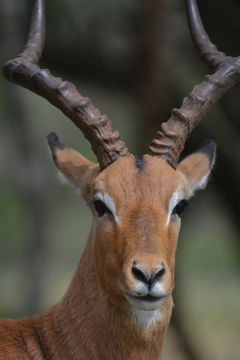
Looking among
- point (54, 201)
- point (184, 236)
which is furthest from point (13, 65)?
point (54, 201)

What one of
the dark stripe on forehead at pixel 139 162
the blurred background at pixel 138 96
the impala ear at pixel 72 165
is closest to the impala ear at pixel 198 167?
the dark stripe on forehead at pixel 139 162

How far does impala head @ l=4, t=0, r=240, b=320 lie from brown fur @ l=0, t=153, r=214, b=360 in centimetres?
1

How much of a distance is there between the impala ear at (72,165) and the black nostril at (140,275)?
1.42 meters

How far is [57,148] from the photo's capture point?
9.88 m

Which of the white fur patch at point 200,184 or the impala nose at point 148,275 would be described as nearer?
the impala nose at point 148,275

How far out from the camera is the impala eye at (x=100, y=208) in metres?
9.01

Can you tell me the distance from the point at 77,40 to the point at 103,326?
12.4 m

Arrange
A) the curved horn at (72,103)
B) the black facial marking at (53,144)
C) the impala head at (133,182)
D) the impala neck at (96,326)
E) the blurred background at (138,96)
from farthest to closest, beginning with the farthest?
the blurred background at (138,96)
the black facial marking at (53,144)
the curved horn at (72,103)
the impala neck at (96,326)
the impala head at (133,182)

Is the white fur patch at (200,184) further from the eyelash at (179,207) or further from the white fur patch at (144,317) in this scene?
the white fur patch at (144,317)

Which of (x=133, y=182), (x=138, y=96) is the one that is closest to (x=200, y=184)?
(x=133, y=182)

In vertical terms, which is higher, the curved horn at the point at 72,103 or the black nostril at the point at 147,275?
the curved horn at the point at 72,103

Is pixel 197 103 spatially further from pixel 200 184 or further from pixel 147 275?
pixel 147 275

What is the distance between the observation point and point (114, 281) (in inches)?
346

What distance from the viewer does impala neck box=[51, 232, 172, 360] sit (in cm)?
898
